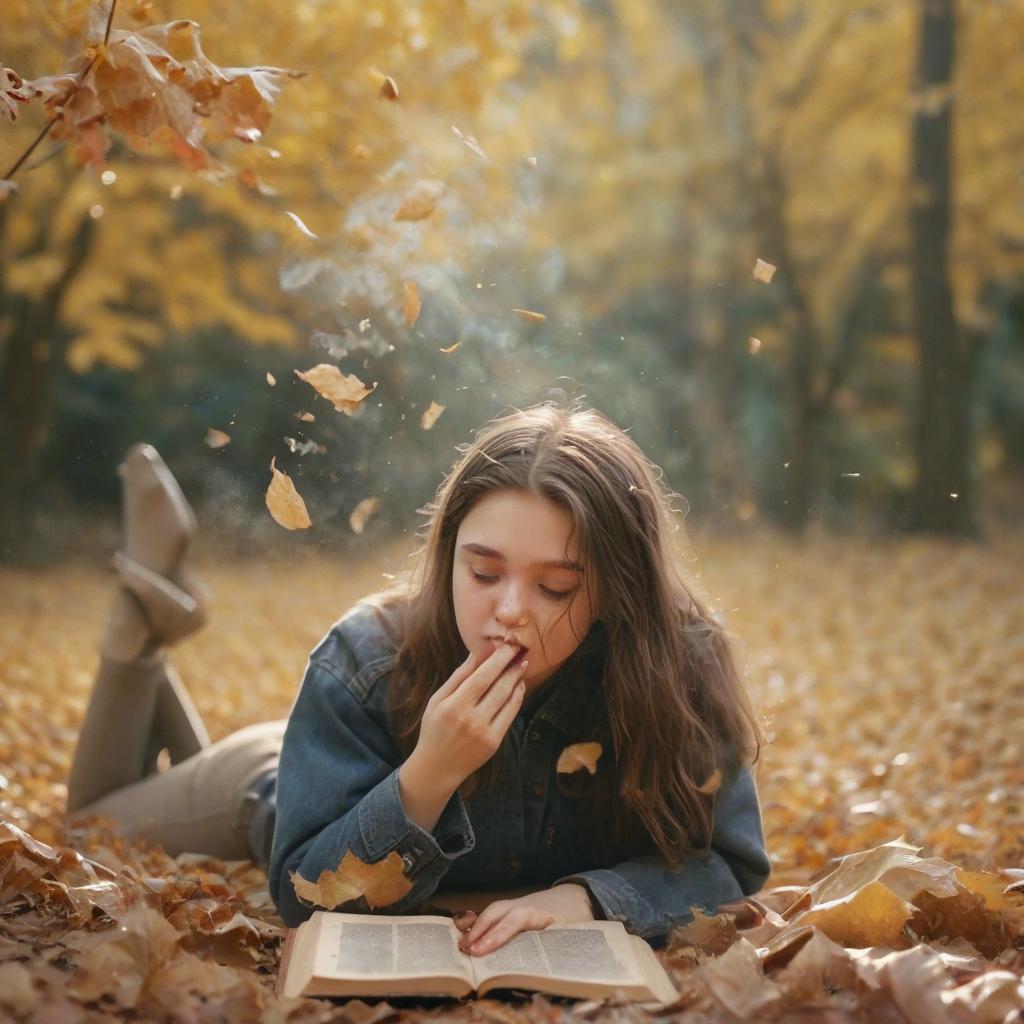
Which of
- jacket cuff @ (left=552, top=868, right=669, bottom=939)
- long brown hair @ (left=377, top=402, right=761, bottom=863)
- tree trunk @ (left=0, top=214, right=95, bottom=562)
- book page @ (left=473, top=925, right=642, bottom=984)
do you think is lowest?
book page @ (left=473, top=925, right=642, bottom=984)

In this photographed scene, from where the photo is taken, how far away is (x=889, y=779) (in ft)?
14.4

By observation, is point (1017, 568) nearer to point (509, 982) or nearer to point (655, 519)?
point (655, 519)

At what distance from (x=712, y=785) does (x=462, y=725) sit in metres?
0.65

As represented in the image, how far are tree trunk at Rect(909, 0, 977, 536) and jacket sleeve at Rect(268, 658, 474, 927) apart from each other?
8.98 metres

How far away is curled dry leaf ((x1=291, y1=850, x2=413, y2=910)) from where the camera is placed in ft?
7.50

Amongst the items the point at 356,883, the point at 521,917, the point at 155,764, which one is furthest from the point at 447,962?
the point at 155,764

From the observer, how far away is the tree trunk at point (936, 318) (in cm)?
1060

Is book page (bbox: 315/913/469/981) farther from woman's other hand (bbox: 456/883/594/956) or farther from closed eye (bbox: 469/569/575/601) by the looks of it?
closed eye (bbox: 469/569/575/601)

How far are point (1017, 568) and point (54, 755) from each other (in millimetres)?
7729

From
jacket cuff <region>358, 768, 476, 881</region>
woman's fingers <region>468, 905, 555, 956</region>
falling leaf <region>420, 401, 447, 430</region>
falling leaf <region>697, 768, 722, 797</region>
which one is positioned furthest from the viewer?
falling leaf <region>420, 401, 447, 430</region>

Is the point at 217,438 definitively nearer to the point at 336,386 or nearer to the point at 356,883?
the point at 336,386

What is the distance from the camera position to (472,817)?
261 cm

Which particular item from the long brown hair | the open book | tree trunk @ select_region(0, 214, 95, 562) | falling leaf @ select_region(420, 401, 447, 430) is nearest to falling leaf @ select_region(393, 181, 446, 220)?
falling leaf @ select_region(420, 401, 447, 430)

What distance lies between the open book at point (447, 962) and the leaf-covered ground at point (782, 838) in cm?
4
